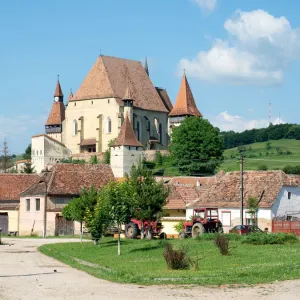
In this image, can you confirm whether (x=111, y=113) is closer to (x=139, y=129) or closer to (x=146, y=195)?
(x=139, y=129)

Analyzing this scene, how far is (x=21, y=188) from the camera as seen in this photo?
7725cm

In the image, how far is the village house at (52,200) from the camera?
67.2 metres

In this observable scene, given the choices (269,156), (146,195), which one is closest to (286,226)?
(146,195)

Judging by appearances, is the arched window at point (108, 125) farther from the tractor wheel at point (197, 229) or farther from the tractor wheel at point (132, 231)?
the tractor wheel at point (197, 229)

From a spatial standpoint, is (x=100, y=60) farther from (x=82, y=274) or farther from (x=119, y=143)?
(x=82, y=274)

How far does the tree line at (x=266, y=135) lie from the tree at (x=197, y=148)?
6187cm

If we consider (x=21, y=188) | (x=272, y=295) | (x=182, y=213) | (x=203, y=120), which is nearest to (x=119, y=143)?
(x=203, y=120)

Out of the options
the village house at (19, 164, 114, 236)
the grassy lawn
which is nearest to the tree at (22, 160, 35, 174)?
the village house at (19, 164, 114, 236)

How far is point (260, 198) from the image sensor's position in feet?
183

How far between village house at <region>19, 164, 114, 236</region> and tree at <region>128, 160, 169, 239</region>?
19957 mm

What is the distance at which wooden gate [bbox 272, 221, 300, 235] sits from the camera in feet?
167

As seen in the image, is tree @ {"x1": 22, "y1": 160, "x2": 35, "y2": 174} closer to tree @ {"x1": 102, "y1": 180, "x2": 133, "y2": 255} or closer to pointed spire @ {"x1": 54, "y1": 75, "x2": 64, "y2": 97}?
pointed spire @ {"x1": 54, "y1": 75, "x2": 64, "y2": 97}

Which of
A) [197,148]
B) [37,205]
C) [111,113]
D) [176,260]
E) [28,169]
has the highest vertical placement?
[111,113]

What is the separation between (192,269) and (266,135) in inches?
6245
